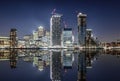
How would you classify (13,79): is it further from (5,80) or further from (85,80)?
(85,80)

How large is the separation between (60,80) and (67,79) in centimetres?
97

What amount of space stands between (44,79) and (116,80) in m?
5.28

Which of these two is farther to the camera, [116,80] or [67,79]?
[67,79]

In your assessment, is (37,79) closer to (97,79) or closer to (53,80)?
(53,80)

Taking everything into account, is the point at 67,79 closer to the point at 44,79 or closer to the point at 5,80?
the point at 44,79

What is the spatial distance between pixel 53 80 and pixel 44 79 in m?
0.95

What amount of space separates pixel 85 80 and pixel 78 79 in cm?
79

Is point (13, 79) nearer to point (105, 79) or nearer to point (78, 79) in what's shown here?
point (78, 79)

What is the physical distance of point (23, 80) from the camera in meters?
21.8

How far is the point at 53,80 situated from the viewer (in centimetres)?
2178

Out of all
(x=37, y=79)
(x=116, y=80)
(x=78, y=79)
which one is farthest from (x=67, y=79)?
(x=116, y=80)

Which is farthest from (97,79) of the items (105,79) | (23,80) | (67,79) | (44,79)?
(23,80)

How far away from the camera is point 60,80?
22094 millimetres

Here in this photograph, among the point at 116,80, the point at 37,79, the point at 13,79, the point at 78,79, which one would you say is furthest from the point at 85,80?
the point at 13,79
